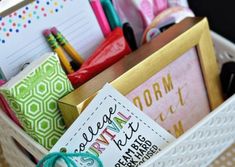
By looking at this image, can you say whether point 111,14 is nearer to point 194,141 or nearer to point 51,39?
point 51,39

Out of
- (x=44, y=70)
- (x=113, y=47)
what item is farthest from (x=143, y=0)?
(x=44, y=70)

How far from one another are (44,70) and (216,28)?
320 millimetres

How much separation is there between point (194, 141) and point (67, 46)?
0.65ft

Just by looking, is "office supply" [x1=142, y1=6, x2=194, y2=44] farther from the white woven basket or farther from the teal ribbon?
the teal ribbon

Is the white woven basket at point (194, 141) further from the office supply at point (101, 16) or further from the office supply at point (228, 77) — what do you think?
the office supply at point (101, 16)

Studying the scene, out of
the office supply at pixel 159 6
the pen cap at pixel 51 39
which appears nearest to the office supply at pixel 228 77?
the office supply at pixel 159 6

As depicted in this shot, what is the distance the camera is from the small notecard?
541 mm

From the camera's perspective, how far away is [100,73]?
0.59 meters

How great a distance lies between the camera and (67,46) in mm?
618

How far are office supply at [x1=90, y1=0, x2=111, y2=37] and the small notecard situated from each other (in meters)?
0.13

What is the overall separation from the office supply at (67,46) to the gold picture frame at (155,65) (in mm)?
53

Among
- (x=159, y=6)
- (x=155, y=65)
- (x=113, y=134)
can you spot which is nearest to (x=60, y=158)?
(x=113, y=134)

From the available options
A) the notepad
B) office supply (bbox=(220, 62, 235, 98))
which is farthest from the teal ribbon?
office supply (bbox=(220, 62, 235, 98))

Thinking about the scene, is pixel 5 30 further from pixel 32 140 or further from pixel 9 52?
pixel 32 140
